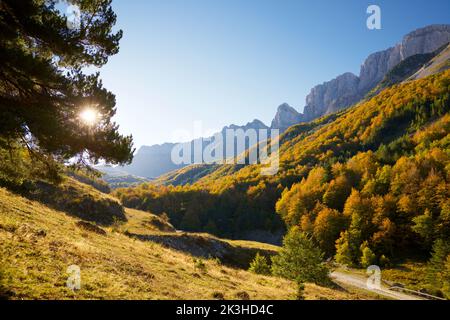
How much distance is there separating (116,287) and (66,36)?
12.3m

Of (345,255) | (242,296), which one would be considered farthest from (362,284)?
(242,296)

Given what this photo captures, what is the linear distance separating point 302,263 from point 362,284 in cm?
1819

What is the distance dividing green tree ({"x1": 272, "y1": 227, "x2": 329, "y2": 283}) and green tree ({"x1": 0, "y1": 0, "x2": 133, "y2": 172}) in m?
31.5

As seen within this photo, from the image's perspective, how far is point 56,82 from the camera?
44.2 feet

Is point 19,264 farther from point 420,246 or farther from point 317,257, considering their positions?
point 420,246

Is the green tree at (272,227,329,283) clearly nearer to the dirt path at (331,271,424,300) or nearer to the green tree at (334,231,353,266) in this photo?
the dirt path at (331,271,424,300)

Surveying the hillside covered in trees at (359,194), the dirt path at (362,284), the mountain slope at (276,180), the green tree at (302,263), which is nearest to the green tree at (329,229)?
the hillside covered in trees at (359,194)

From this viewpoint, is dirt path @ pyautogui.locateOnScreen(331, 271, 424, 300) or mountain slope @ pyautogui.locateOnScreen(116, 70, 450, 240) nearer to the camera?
dirt path @ pyautogui.locateOnScreen(331, 271, 424, 300)

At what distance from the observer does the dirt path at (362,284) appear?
40378mm

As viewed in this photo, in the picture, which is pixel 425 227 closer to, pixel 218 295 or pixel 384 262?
pixel 384 262

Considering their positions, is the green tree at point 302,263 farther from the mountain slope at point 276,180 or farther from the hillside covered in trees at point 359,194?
the mountain slope at point 276,180

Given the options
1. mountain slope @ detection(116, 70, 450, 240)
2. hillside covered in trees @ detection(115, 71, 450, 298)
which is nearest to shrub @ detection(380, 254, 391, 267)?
hillside covered in trees @ detection(115, 71, 450, 298)

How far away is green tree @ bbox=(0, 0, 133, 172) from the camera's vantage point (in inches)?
488

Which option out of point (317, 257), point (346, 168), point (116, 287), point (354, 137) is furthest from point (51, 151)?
point (354, 137)
